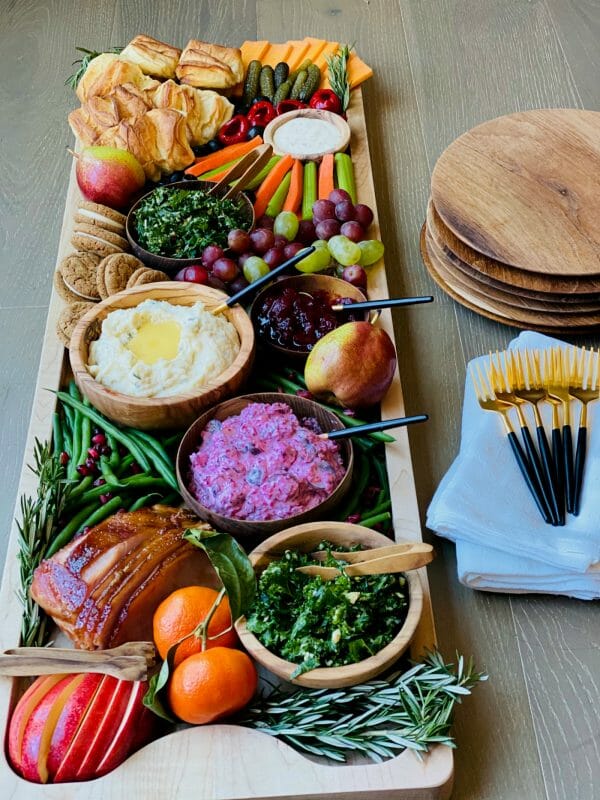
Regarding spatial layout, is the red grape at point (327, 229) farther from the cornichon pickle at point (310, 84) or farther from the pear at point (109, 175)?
the cornichon pickle at point (310, 84)

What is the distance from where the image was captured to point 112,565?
174 centimetres

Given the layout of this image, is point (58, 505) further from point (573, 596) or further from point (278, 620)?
point (573, 596)

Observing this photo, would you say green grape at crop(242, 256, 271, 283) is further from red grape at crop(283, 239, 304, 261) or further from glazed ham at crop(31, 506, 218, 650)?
glazed ham at crop(31, 506, 218, 650)

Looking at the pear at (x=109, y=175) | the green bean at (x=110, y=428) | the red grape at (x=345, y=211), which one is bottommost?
the green bean at (x=110, y=428)

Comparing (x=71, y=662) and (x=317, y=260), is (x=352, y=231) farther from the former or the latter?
(x=71, y=662)

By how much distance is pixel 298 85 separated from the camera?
3.05 m

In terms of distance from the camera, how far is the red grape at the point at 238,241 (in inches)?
94.2

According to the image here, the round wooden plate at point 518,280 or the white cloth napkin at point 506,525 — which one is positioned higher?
the round wooden plate at point 518,280

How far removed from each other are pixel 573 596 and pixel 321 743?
2.03 feet

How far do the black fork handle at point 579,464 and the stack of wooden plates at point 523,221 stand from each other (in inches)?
17.9

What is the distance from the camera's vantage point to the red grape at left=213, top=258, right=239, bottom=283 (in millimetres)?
2328

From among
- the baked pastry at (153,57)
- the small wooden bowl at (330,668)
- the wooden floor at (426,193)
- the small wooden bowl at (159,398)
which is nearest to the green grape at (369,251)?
the wooden floor at (426,193)

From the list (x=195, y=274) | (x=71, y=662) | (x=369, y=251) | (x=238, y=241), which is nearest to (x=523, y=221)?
(x=369, y=251)

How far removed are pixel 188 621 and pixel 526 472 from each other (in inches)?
30.6
